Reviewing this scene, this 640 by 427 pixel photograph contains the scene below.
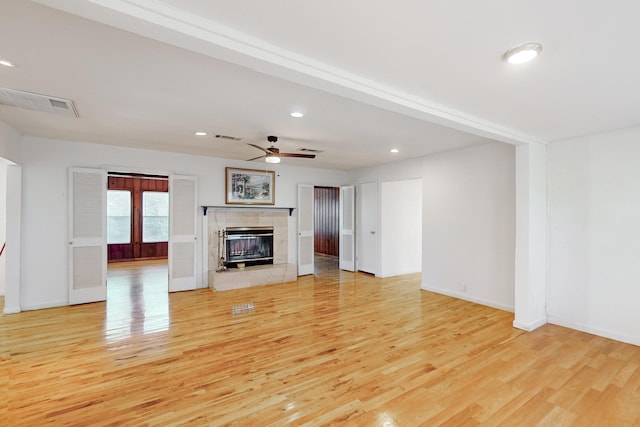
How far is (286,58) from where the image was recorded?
188 centimetres

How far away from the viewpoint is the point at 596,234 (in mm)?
3676

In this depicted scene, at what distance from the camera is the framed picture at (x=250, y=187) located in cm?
614

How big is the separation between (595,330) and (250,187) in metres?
5.85

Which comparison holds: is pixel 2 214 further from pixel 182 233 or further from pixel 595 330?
pixel 595 330

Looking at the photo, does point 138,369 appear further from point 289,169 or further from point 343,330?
point 289,169

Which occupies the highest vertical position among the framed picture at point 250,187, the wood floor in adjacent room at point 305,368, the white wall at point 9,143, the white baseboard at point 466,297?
the white wall at point 9,143

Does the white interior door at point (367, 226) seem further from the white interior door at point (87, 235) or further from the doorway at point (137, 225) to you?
the white interior door at point (87, 235)

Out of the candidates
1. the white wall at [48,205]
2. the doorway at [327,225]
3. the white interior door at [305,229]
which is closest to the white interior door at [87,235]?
the white wall at [48,205]

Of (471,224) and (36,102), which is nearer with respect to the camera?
(36,102)

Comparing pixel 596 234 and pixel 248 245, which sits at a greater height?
pixel 596 234

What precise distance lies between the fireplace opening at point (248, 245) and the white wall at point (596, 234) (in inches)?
195

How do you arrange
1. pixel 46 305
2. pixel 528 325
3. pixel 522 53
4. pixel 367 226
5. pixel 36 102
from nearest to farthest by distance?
pixel 522 53 → pixel 36 102 → pixel 528 325 → pixel 46 305 → pixel 367 226

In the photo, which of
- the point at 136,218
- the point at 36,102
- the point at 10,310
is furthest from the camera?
the point at 136,218

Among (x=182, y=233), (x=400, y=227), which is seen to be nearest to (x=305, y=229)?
(x=400, y=227)
